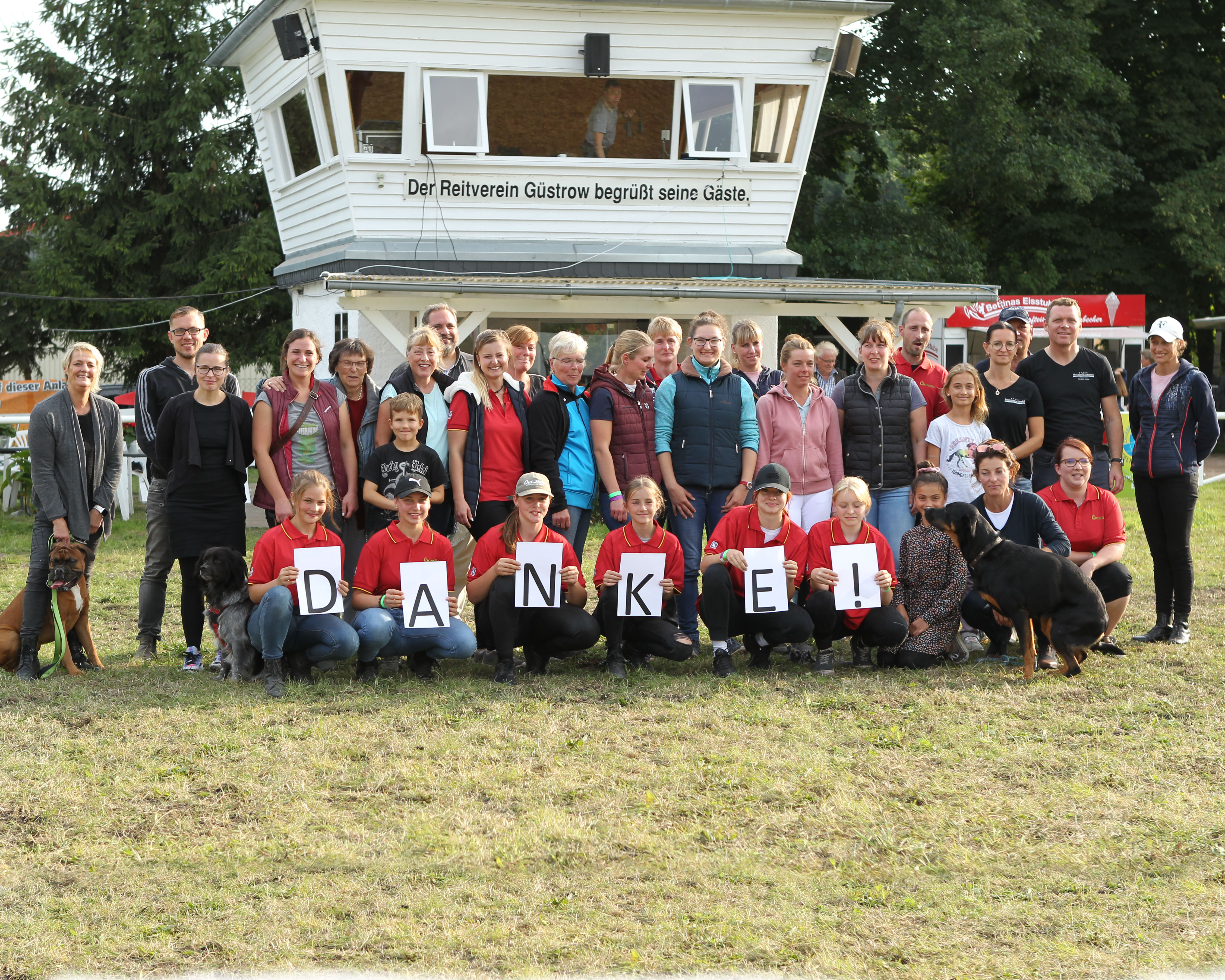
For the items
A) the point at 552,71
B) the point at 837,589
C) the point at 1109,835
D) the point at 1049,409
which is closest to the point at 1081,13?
the point at 552,71

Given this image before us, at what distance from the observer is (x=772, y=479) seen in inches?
244

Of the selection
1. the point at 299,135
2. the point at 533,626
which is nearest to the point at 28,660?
the point at 533,626

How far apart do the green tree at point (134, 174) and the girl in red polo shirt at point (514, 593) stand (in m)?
18.0

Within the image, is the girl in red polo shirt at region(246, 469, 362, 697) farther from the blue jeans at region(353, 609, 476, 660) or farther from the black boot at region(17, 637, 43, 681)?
the black boot at region(17, 637, 43, 681)

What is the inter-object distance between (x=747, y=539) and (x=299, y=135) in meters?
11.2

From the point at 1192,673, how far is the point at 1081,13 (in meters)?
19.0

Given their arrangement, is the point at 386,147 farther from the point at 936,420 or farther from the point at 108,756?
the point at 108,756

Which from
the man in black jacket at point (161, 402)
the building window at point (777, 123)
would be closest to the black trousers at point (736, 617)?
the man in black jacket at point (161, 402)

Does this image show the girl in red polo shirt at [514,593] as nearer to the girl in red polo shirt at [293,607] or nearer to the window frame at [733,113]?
the girl in red polo shirt at [293,607]

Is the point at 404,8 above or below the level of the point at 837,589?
above

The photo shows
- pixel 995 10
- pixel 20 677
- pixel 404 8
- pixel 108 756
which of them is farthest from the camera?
pixel 995 10

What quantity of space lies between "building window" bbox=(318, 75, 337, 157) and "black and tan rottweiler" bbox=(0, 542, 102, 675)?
9026 mm

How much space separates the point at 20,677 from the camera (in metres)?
6.20

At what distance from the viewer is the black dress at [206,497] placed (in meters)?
6.16
